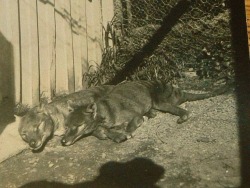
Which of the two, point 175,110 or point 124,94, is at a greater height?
point 124,94

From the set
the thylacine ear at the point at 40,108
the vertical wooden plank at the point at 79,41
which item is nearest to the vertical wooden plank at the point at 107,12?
the vertical wooden plank at the point at 79,41

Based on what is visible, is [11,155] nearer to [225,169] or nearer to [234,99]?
[225,169]

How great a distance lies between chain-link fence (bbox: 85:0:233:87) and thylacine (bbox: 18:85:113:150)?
1.13 m

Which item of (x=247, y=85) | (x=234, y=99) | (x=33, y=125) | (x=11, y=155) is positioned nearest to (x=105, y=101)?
(x=33, y=125)

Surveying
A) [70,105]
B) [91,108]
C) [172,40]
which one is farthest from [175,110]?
[70,105]

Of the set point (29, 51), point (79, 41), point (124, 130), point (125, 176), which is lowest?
point (125, 176)

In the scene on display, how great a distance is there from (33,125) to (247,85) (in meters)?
3.60

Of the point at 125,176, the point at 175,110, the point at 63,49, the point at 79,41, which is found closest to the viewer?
the point at 125,176

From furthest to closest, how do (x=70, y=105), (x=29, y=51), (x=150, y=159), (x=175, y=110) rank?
(x=175, y=110) → (x=29, y=51) → (x=70, y=105) → (x=150, y=159)

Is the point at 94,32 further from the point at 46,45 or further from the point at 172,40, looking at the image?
the point at 172,40

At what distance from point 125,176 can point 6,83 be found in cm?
243

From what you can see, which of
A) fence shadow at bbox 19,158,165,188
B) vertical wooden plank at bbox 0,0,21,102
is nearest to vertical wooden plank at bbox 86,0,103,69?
vertical wooden plank at bbox 0,0,21,102

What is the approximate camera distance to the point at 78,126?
559cm

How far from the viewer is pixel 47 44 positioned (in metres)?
6.31
